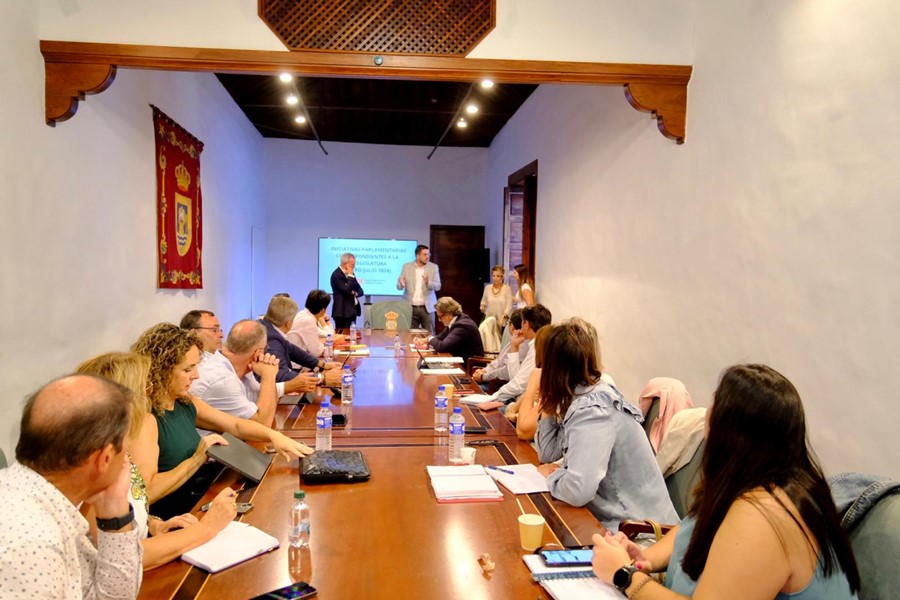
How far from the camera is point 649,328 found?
173 inches

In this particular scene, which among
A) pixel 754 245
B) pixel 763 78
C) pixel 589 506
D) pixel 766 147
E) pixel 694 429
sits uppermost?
pixel 763 78

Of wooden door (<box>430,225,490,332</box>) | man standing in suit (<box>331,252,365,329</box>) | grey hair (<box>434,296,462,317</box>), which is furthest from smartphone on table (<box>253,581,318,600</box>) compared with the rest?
wooden door (<box>430,225,490,332</box>)

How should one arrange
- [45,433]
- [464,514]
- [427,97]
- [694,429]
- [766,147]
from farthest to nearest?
[427,97], [766,147], [694,429], [464,514], [45,433]

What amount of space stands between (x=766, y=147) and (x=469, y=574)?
2.55 m

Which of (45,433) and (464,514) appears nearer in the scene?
(45,433)

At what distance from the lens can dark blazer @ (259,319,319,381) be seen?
408 centimetres

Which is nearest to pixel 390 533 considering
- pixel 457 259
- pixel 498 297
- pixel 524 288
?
pixel 524 288

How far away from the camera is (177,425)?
2.33m

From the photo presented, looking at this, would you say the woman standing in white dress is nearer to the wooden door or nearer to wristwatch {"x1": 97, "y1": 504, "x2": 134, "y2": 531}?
the wooden door

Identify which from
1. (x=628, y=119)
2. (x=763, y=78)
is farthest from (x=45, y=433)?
(x=628, y=119)

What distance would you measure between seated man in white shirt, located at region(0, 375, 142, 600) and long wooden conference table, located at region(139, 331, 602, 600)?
0.17m

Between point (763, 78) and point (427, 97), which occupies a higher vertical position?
point (427, 97)

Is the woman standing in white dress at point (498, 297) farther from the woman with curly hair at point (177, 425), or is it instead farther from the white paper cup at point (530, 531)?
the white paper cup at point (530, 531)

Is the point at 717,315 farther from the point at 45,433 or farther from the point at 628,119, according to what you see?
the point at 45,433
